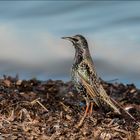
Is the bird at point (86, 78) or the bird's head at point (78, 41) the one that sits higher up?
the bird's head at point (78, 41)

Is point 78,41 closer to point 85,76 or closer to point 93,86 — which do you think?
point 85,76

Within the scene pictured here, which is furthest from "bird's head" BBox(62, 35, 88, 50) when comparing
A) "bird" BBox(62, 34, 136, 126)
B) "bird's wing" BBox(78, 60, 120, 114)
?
"bird's wing" BBox(78, 60, 120, 114)

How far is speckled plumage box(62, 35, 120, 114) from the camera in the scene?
461 inches

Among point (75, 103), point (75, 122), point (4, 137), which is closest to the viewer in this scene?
point (4, 137)

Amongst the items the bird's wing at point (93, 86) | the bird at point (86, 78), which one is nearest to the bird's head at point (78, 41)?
the bird at point (86, 78)

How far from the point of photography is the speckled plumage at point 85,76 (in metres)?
11.7

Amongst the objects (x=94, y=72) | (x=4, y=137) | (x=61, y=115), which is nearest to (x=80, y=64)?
(x=94, y=72)

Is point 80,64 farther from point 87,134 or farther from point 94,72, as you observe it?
point 87,134

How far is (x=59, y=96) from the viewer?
13711 mm

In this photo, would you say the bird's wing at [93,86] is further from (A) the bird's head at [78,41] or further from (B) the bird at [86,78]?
(A) the bird's head at [78,41]

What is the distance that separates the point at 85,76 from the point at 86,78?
3cm

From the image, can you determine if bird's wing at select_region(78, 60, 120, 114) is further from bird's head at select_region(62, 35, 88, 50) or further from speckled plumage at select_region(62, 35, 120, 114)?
bird's head at select_region(62, 35, 88, 50)

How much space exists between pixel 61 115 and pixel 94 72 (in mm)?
999

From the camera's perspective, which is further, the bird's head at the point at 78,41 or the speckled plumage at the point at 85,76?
the bird's head at the point at 78,41
